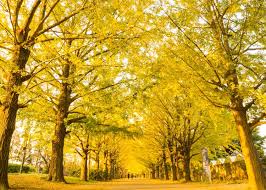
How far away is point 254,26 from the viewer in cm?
862

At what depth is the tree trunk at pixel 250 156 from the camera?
7.96 metres

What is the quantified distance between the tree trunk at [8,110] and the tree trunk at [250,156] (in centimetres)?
690

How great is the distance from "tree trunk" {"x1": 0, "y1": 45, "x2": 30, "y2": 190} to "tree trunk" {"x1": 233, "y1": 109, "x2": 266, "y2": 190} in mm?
6904

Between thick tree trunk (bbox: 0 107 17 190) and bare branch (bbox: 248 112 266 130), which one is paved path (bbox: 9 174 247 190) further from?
bare branch (bbox: 248 112 266 130)

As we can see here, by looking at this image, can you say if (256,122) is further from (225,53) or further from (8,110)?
(8,110)

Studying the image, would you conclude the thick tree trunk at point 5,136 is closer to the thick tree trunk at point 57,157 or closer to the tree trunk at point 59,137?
the tree trunk at point 59,137

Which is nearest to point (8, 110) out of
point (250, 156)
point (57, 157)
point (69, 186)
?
point (69, 186)

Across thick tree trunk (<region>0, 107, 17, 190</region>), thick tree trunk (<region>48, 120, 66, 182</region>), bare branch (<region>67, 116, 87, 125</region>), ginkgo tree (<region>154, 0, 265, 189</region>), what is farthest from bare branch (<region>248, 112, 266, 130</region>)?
thick tree trunk (<region>48, 120, 66, 182</region>)

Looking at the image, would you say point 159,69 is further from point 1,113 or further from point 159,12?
point 1,113

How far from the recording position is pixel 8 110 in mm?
7980

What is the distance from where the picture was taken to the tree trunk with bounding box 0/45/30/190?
7.71 metres

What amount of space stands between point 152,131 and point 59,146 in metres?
14.2

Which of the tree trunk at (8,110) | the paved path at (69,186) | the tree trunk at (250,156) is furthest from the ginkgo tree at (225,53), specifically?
the tree trunk at (8,110)

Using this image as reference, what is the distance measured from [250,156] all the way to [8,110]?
7.44 meters
